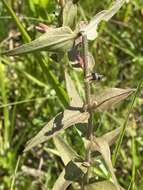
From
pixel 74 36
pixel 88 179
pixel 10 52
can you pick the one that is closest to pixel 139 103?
pixel 88 179

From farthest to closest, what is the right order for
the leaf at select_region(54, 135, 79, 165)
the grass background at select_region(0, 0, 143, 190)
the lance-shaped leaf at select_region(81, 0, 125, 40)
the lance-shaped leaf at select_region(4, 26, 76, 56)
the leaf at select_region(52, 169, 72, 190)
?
1. the grass background at select_region(0, 0, 143, 190)
2. the leaf at select_region(54, 135, 79, 165)
3. the leaf at select_region(52, 169, 72, 190)
4. the lance-shaped leaf at select_region(81, 0, 125, 40)
5. the lance-shaped leaf at select_region(4, 26, 76, 56)

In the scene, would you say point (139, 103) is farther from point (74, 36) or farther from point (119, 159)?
point (74, 36)

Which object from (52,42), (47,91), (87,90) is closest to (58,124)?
(87,90)

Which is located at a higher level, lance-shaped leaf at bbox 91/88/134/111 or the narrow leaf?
lance-shaped leaf at bbox 91/88/134/111

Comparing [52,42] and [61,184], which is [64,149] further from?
[52,42]

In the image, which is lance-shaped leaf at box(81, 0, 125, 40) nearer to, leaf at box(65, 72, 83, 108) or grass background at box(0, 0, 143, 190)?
leaf at box(65, 72, 83, 108)

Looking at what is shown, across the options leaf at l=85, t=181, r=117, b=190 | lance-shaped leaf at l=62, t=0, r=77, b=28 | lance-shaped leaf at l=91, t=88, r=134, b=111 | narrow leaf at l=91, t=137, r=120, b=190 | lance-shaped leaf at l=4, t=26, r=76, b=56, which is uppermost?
lance-shaped leaf at l=62, t=0, r=77, b=28

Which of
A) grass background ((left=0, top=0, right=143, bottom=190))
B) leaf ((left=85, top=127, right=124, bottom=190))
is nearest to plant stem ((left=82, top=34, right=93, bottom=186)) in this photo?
leaf ((left=85, top=127, right=124, bottom=190))

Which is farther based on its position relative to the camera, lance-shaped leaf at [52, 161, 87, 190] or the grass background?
the grass background
